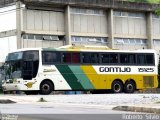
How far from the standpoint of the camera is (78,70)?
37.1m

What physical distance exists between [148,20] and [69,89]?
22921 millimetres

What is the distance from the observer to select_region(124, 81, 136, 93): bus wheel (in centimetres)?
3975

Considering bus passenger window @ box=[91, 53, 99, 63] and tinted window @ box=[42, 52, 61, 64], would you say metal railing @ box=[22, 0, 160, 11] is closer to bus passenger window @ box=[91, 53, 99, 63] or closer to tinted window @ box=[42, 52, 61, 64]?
bus passenger window @ box=[91, 53, 99, 63]

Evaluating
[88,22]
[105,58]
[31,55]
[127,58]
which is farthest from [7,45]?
[127,58]

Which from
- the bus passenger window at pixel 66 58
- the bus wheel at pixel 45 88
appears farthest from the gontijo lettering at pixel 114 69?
the bus wheel at pixel 45 88

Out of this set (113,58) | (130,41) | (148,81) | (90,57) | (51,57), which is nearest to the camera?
(51,57)

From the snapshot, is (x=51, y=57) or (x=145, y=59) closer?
(x=51, y=57)

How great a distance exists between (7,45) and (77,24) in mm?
7878

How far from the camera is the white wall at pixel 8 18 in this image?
157 ft

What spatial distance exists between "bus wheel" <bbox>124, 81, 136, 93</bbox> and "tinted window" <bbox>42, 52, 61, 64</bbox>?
661cm

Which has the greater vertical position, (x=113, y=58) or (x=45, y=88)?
(x=113, y=58)

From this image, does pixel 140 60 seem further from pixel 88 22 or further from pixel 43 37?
pixel 88 22

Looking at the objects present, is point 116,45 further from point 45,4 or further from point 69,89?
point 69,89

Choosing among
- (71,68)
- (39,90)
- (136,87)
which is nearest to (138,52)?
(136,87)
